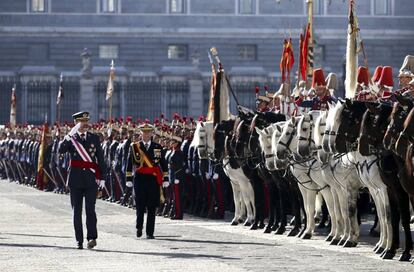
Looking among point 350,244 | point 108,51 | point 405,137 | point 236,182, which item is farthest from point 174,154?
point 108,51

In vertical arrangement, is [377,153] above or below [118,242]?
above

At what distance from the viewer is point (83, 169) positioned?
23172 mm

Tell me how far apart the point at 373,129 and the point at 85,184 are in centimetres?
416

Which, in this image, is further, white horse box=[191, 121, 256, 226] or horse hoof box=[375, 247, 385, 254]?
white horse box=[191, 121, 256, 226]

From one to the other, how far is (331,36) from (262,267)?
204 feet

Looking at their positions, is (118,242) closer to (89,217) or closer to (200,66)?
(89,217)

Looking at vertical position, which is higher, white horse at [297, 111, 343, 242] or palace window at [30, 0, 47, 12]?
palace window at [30, 0, 47, 12]

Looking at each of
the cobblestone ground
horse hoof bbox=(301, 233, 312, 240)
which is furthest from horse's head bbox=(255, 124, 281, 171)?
horse hoof bbox=(301, 233, 312, 240)

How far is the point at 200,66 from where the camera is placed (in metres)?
79.2

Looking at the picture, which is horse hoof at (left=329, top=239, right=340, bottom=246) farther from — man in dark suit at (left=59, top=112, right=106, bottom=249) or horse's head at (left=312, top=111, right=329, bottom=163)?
man in dark suit at (left=59, top=112, right=106, bottom=249)

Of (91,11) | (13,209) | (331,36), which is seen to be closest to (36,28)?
(91,11)

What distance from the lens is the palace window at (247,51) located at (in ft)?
269

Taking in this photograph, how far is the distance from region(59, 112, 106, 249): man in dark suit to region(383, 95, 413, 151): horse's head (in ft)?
15.0

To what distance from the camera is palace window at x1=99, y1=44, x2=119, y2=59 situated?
80.2m
